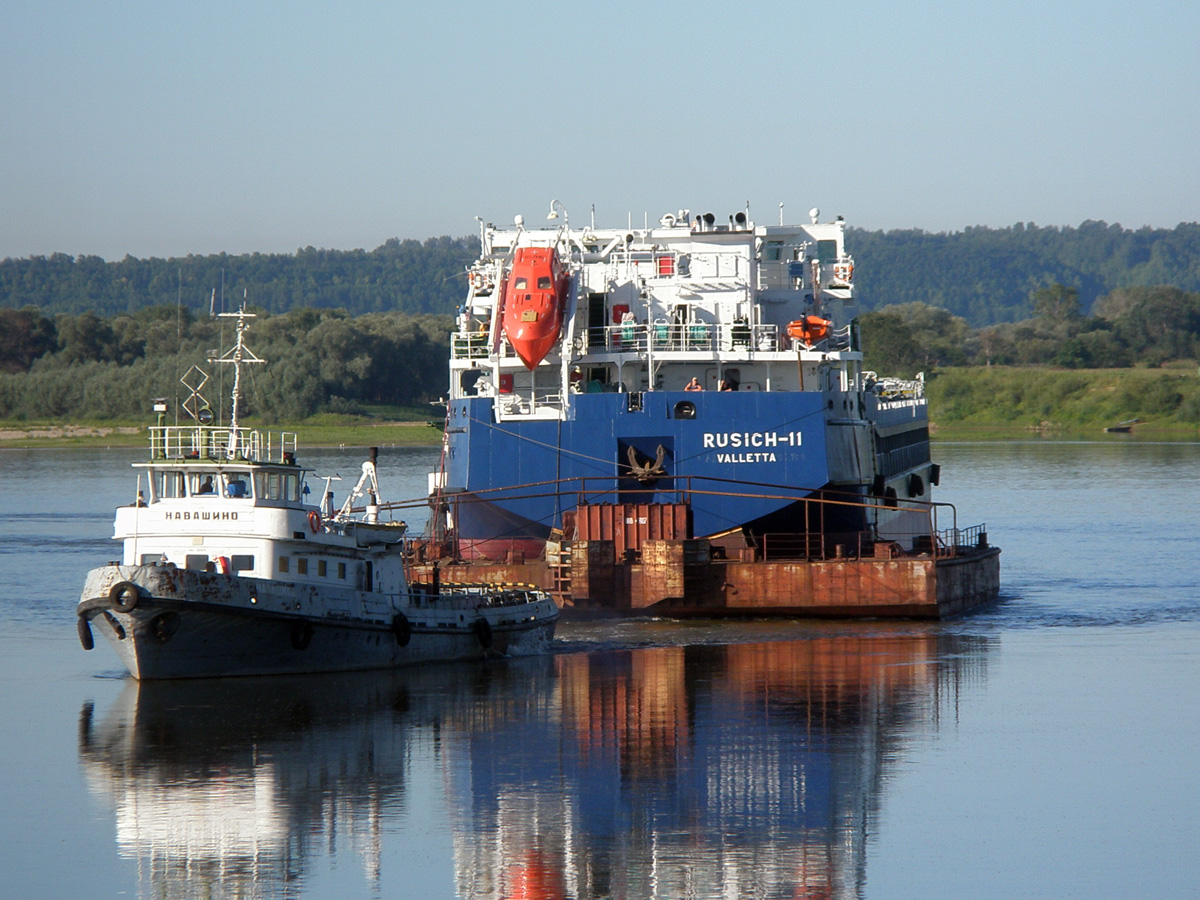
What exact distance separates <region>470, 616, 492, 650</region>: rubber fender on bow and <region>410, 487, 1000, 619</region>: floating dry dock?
10.7 ft

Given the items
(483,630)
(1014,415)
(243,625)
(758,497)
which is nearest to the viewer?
(243,625)

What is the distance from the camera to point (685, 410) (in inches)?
1284

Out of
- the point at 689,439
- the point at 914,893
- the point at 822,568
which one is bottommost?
the point at 914,893

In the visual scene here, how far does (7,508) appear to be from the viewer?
205 feet

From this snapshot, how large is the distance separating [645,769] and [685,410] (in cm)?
1347

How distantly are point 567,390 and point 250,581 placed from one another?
11052 mm

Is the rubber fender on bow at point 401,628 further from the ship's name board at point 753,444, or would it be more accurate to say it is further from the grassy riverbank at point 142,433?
the grassy riverbank at point 142,433

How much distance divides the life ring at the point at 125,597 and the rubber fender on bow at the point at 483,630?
20.9 ft

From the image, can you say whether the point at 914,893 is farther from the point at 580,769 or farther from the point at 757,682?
the point at 757,682

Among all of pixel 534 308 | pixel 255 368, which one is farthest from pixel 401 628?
pixel 255 368

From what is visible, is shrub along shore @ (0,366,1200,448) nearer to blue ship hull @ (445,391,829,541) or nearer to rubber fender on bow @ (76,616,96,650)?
blue ship hull @ (445,391,829,541)

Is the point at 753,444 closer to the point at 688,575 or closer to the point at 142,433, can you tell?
the point at 688,575

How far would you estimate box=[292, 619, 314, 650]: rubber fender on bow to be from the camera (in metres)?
24.9

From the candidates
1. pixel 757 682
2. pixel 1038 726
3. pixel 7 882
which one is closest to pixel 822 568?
pixel 757 682
